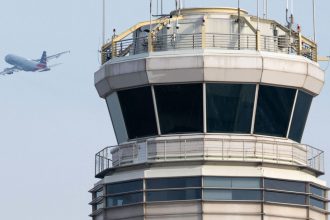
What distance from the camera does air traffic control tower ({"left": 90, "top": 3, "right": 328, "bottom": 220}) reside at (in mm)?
63562

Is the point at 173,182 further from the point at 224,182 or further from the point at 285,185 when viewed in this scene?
the point at 285,185

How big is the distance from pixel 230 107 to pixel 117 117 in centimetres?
585

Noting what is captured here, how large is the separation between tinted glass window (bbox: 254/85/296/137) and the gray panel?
643cm

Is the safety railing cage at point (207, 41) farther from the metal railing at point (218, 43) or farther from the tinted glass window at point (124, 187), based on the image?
the tinted glass window at point (124, 187)

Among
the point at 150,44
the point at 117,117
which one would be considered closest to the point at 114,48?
the point at 150,44

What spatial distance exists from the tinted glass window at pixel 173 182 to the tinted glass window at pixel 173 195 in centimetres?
23

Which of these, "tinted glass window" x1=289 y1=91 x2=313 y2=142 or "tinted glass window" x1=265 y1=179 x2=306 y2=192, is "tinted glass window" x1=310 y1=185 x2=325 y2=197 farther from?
"tinted glass window" x1=289 y1=91 x2=313 y2=142

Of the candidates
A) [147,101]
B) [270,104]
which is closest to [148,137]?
[147,101]

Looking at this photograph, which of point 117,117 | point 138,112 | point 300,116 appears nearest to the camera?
point 138,112

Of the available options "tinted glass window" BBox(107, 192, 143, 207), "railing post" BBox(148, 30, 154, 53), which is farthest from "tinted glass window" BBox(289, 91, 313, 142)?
"tinted glass window" BBox(107, 192, 143, 207)

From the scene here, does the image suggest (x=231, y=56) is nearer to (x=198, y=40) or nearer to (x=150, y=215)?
(x=198, y=40)

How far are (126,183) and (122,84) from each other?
464cm

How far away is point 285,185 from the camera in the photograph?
64.2 metres

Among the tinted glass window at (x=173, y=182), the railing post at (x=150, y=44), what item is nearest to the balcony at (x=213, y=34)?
the railing post at (x=150, y=44)
